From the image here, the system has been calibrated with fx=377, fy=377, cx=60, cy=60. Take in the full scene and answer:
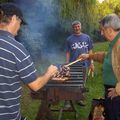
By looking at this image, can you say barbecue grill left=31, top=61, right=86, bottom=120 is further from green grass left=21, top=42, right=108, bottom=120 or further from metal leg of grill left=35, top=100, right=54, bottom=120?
green grass left=21, top=42, right=108, bottom=120

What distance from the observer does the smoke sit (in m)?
12.3

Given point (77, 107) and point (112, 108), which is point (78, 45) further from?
point (112, 108)

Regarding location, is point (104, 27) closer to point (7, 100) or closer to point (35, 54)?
point (7, 100)

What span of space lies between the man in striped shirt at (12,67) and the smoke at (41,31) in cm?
815

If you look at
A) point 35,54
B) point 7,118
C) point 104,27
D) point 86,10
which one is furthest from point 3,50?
point 86,10

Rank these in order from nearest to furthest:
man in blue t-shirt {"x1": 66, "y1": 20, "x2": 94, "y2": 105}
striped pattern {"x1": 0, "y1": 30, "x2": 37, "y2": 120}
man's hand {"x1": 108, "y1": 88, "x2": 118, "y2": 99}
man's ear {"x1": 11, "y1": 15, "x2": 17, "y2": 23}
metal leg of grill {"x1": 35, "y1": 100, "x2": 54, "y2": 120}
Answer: striped pattern {"x1": 0, "y1": 30, "x2": 37, "y2": 120}, man's ear {"x1": 11, "y1": 15, "x2": 17, "y2": 23}, man's hand {"x1": 108, "y1": 88, "x2": 118, "y2": 99}, metal leg of grill {"x1": 35, "y1": 100, "x2": 54, "y2": 120}, man in blue t-shirt {"x1": 66, "y1": 20, "x2": 94, "y2": 105}

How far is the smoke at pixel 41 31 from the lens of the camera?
1228 centimetres

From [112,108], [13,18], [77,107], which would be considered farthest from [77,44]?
[13,18]

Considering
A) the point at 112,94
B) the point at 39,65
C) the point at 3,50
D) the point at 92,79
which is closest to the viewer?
the point at 3,50

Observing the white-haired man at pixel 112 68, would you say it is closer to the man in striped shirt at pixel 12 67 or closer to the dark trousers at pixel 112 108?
the dark trousers at pixel 112 108

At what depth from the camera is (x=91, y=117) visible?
494 cm

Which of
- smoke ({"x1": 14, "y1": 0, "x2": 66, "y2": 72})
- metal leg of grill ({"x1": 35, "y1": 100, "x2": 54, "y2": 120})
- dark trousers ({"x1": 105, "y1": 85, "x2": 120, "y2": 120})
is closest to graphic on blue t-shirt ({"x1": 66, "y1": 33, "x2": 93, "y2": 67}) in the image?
metal leg of grill ({"x1": 35, "y1": 100, "x2": 54, "y2": 120})

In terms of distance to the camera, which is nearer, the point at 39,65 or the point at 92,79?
the point at 92,79

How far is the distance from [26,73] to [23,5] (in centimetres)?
973
